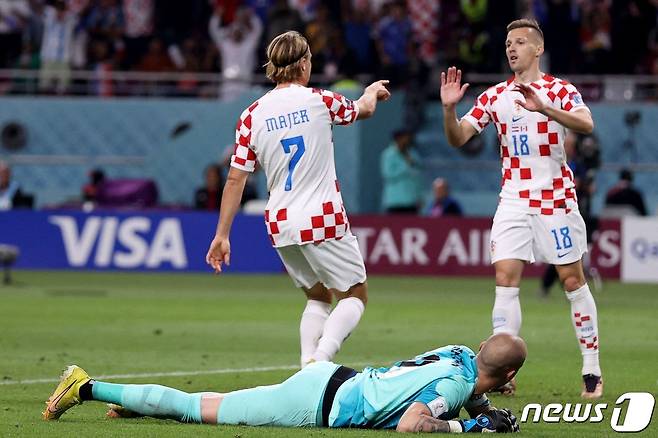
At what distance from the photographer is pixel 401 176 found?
26.8 m

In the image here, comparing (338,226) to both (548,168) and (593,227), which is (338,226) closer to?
(548,168)

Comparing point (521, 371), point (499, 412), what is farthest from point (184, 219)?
point (499, 412)

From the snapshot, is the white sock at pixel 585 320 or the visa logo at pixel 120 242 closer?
the white sock at pixel 585 320

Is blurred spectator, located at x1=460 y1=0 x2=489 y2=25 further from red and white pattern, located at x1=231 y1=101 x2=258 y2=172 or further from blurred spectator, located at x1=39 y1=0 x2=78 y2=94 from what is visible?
red and white pattern, located at x1=231 y1=101 x2=258 y2=172

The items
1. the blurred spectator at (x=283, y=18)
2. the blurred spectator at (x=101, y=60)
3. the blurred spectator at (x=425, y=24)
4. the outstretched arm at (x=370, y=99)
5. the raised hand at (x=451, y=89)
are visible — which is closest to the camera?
the outstretched arm at (x=370, y=99)

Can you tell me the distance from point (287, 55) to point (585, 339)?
9.54ft

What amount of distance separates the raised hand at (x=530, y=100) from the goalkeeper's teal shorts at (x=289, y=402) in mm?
2450

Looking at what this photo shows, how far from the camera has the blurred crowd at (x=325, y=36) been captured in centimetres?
2814

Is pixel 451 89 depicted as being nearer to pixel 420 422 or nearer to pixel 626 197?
pixel 420 422

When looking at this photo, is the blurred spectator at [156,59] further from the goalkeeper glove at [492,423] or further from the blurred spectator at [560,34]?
the goalkeeper glove at [492,423]

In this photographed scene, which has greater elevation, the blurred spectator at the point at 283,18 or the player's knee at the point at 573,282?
the blurred spectator at the point at 283,18

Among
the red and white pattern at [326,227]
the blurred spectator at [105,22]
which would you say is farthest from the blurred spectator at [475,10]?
the red and white pattern at [326,227]

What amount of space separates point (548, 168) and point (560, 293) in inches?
444
